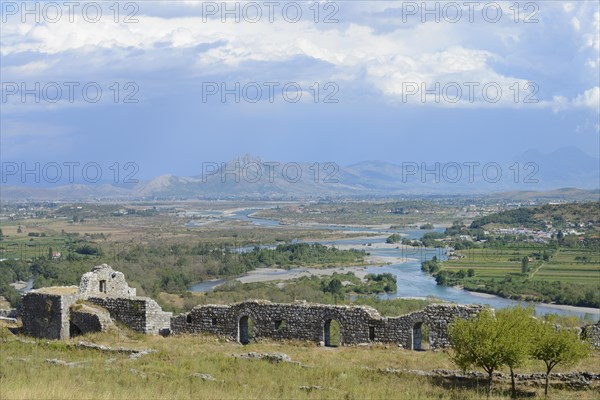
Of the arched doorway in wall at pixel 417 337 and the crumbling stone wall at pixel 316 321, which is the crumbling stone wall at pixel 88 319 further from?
the arched doorway in wall at pixel 417 337

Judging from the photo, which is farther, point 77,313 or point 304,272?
point 304,272

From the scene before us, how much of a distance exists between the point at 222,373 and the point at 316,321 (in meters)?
4.91

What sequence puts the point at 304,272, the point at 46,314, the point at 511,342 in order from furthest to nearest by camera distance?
the point at 304,272 < the point at 46,314 < the point at 511,342

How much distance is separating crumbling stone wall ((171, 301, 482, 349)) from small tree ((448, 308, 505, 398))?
12.0 ft

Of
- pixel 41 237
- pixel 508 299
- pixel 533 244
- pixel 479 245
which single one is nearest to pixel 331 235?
pixel 479 245

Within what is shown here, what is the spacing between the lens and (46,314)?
24250mm

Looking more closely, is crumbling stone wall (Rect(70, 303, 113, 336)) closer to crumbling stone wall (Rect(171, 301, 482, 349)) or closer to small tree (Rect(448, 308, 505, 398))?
crumbling stone wall (Rect(171, 301, 482, 349))

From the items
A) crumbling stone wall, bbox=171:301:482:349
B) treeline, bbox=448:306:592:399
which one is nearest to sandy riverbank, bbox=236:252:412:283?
crumbling stone wall, bbox=171:301:482:349

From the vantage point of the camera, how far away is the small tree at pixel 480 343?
15.9m

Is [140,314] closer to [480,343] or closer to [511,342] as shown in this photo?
[480,343]

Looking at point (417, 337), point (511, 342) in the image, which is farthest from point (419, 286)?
point (511, 342)

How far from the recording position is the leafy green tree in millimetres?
15789

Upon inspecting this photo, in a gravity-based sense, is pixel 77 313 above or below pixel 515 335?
below

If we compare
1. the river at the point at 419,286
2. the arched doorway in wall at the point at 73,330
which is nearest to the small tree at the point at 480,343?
the arched doorway in wall at the point at 73,330
